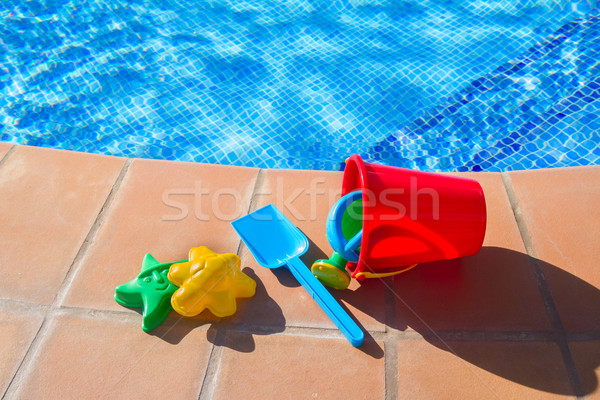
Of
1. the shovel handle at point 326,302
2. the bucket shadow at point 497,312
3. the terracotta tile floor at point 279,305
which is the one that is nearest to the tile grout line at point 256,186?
the terracotta tile floor at point 279,305

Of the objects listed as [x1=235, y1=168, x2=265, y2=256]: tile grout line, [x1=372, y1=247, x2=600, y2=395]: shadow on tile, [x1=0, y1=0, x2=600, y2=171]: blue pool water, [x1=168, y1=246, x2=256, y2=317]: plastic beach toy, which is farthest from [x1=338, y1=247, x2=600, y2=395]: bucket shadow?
[x1=0, y1=0, x2=600, y2=171]: blue pool water

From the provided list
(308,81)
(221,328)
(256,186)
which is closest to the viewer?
Answer: (221,328)

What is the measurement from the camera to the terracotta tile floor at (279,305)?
1.67 metres

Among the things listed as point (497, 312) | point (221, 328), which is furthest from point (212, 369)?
point (497, 312)

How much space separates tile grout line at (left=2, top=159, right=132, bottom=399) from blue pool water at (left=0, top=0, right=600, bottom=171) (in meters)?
0.91

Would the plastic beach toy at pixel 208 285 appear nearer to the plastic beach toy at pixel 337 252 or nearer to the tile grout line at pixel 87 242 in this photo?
the plastic beach toy at pixel 337 252

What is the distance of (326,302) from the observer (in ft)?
6.02

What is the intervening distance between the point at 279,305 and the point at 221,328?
0.76 feet

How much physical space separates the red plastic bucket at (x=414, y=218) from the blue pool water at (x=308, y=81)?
1.10m

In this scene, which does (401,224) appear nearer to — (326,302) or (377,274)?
(377,274)

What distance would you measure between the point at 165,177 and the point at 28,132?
4.33 ft

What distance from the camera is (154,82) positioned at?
11.2 feet

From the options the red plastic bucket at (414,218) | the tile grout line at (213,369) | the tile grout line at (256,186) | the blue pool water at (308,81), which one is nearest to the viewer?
the tile grout line at (213,369)

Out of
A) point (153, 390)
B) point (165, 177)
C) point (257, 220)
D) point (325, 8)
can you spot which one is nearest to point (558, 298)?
point (257, 220)
